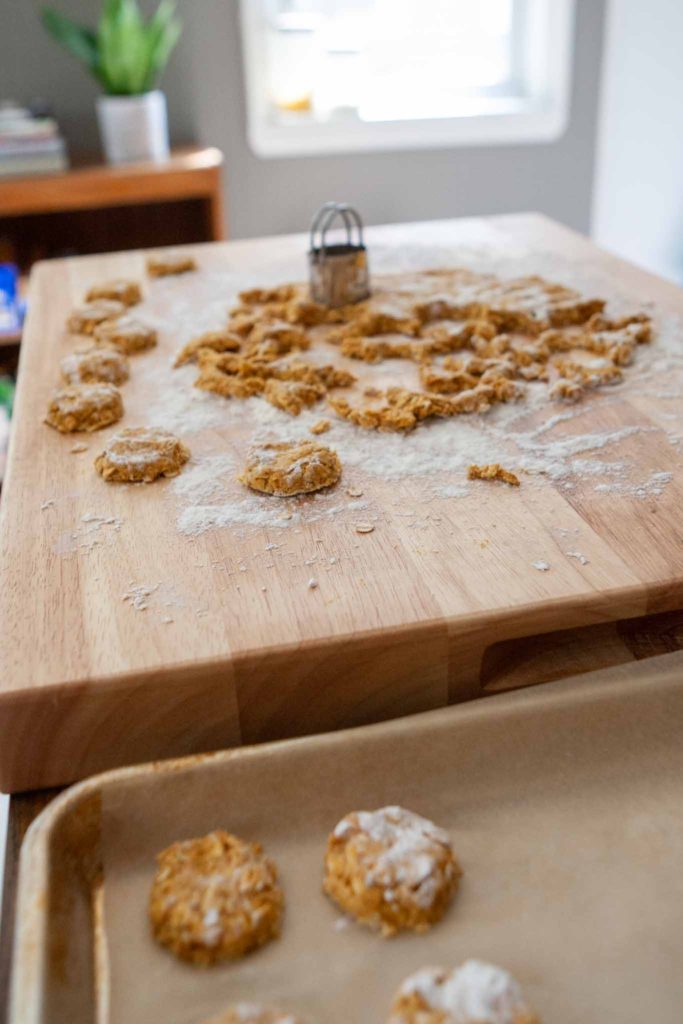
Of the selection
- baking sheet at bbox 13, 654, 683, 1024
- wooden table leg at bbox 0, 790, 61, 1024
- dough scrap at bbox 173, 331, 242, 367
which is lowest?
wooden table leg at bbox 0, 790, 61, 1024

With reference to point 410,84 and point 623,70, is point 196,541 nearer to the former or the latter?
point 410,84

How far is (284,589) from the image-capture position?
2.66 ft

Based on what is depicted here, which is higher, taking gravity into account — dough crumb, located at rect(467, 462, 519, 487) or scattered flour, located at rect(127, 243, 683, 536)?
dough crumb, located at rect(467, 462, 519, 487)

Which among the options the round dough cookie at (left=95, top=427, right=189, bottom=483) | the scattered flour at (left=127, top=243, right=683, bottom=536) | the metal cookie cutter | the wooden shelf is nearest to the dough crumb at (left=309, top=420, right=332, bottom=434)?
the scattered flour at (left=127, top=243, right=683, bottom=536)

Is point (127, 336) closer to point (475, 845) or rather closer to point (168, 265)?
point (168, 265)

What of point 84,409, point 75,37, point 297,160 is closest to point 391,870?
point 84,409

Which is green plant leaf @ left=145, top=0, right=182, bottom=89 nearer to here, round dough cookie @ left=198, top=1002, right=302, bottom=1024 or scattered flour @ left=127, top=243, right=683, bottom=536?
scattered flour @ left=127, top=243, right=683, bottom=536

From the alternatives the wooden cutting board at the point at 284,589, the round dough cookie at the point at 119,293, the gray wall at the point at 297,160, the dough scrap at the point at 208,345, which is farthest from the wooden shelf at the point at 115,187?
the wooden cutting board at the point at 284,589

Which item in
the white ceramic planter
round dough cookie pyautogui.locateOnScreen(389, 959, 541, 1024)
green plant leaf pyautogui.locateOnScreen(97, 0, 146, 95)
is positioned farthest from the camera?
the white ceramic planter

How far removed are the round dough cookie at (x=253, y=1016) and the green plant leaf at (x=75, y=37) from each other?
96.4 inches

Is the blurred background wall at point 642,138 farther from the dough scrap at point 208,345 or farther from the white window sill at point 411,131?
the dough scrap at point 208,345

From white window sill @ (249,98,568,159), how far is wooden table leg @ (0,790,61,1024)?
2.49 m

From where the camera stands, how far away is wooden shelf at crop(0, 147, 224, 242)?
2.37 meters

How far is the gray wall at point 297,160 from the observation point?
2684 millimetres
